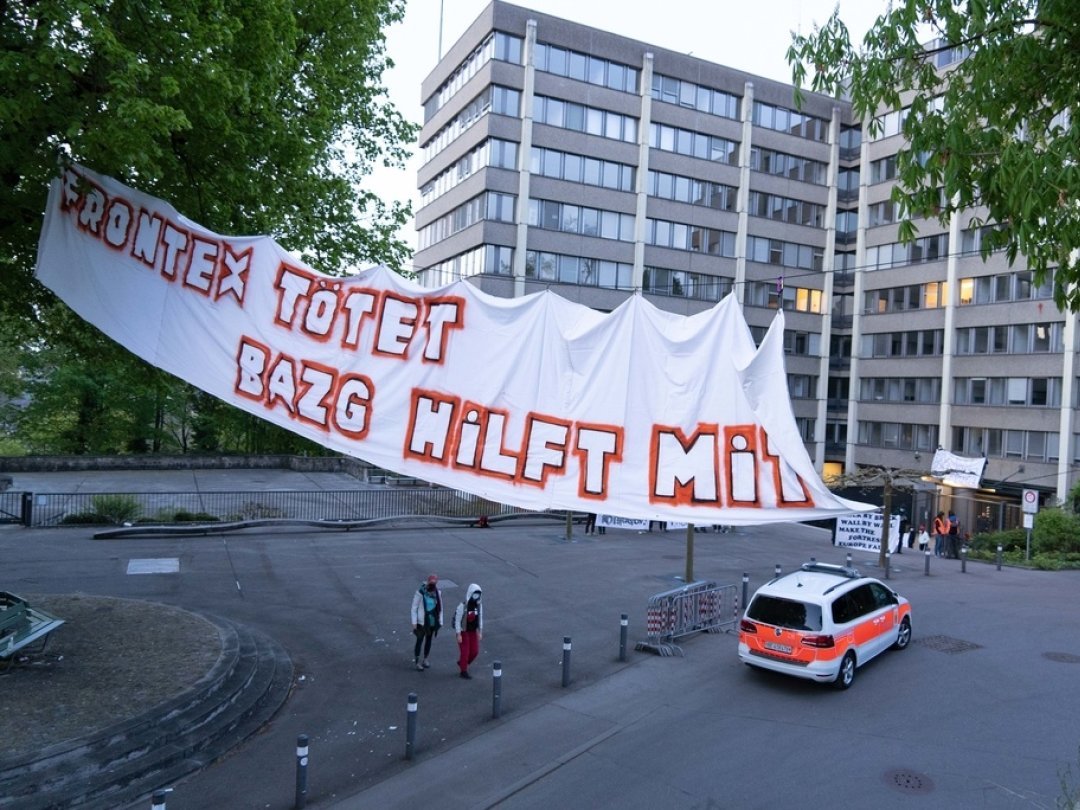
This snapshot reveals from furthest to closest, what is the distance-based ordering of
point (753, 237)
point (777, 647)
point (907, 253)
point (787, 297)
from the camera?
1. point (787, 297)
2. point (753, 237)
3. point (907, 253)
4. point (777, 647)

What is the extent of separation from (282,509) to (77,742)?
20.4 metres

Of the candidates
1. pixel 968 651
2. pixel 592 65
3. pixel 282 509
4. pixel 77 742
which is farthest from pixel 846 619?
pixel 592 65

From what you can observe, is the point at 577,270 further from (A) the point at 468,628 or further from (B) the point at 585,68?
(A) the point at 468,628

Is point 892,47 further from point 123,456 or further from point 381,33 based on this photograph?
point 123,456

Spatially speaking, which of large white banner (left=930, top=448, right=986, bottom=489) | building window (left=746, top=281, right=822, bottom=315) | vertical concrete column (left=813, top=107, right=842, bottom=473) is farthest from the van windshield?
vertical concrete column (left=813, top=107, right=842, bottom=473)

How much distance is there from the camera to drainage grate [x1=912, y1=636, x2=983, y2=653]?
50.1ft

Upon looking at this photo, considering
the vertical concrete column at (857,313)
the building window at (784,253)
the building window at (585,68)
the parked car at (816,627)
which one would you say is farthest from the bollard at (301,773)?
the vertical concrete column at (857,313)

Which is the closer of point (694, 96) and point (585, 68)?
point (585, 68)

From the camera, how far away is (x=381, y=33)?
60.2ft

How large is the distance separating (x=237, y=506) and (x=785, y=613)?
73.8ft

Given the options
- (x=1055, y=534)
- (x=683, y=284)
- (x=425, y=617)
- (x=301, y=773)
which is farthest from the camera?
(x=683, y=284)

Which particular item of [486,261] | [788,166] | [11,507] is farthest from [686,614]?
[788,166]

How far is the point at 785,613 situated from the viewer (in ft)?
42.9

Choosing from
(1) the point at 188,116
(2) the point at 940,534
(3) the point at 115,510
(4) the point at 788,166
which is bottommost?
(3) the point at 115,510
